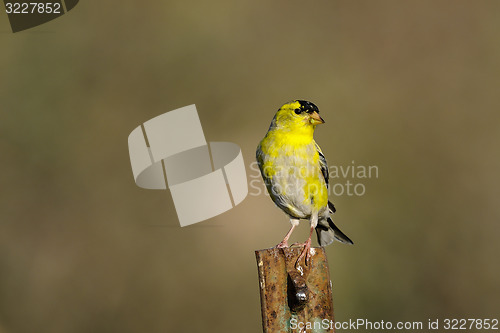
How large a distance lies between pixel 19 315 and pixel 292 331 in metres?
3.03

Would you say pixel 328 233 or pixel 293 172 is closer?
pixel 293 172

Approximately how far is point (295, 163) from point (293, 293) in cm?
99

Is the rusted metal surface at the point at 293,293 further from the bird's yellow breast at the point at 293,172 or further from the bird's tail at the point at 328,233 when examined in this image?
the bird's tail at the point at 328,233

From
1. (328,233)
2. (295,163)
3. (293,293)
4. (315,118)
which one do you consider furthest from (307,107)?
(293,293)

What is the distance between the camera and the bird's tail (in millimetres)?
3012

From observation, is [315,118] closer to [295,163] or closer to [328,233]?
[295,163]

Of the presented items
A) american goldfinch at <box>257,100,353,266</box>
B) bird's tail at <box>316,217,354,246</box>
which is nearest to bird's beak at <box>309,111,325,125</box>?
american goldfinch at <box>257,100,353,266</box>

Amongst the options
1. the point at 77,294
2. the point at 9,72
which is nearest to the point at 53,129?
the point at 9,72

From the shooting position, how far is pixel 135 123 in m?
4.57

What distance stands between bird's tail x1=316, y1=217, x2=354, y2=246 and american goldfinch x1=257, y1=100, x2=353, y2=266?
19 centimetres

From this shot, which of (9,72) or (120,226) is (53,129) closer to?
(9,72)

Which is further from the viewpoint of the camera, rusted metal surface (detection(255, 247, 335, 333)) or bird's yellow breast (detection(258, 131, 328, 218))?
bird's yellow breast (detection(258, 131, 328, 218))

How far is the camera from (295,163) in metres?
2.73

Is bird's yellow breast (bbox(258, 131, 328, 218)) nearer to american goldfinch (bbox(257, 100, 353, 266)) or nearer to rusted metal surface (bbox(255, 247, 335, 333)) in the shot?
american goldfinch (bbox(257, 100, 353, 266))
